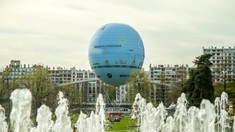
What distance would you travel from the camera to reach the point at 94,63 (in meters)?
74.4

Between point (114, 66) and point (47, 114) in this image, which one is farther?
point (114, 66)

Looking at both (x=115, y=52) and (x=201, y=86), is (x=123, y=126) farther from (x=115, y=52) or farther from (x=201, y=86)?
(x=115, y=52)

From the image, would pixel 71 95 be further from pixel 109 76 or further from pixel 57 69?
pixel 57 69

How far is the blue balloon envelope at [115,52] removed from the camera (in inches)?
2832

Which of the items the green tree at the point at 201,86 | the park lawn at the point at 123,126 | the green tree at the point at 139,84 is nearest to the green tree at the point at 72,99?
the green tree at the point at 139,84

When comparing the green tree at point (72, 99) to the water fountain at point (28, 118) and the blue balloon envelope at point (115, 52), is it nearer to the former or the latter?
the blue balloon envelope at point (115, 52)

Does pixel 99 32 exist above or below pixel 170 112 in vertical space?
above

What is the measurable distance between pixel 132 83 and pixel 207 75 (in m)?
23.2

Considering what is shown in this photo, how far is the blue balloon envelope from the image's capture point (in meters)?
71.9

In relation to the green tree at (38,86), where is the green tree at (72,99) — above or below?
below

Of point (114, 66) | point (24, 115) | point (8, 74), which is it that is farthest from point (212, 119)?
point (114, 66)

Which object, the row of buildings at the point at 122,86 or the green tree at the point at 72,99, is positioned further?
the row of buildings at the point at 122,86

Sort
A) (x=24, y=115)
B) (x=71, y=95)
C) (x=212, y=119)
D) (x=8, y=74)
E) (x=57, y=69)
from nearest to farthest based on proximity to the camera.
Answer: (x=24, y=115), (x=212, y=119), (x=8, y=74), (x=71, y=95), (x=57, y=69)

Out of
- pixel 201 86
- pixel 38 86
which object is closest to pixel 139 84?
pixel 38 86
